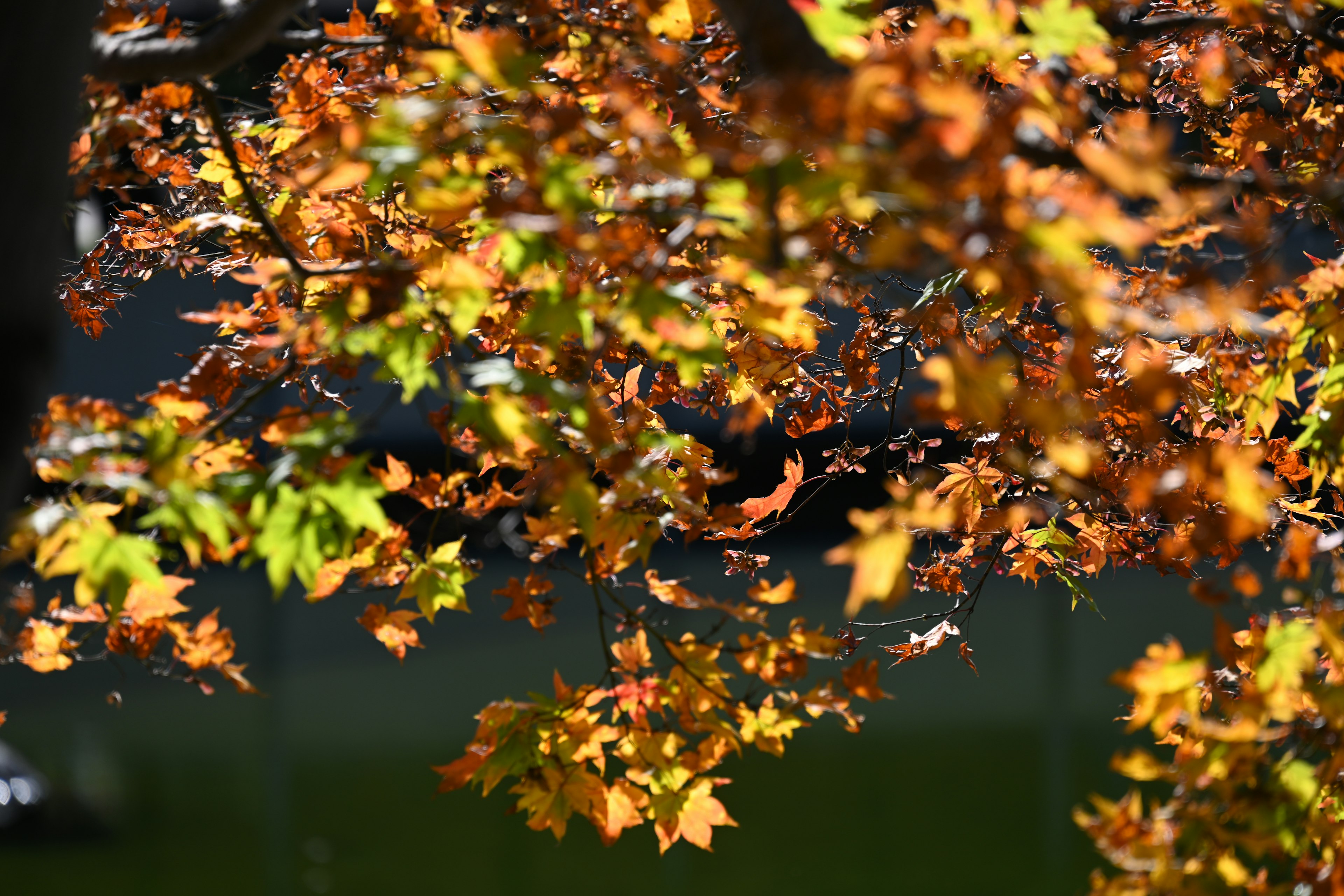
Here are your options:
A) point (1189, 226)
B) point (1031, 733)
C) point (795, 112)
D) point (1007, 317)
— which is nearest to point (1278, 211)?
point (1007, 317)

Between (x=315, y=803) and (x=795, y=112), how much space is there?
25.3 feet

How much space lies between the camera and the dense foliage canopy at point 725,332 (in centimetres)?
116

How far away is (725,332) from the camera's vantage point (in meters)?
2.99

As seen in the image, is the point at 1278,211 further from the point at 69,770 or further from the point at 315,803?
the point at 69,770

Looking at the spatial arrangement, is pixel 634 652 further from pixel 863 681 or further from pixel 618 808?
pixel 863 681

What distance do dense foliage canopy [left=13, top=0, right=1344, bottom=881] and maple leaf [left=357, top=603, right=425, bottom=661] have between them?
0.01m

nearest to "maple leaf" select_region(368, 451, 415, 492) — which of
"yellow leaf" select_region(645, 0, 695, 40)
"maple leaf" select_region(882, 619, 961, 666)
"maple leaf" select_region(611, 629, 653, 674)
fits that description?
"maple leaf" select_region(611, 629, 653, 674)

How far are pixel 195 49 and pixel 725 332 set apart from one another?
1.69 m

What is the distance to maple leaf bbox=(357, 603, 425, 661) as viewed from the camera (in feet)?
7.33

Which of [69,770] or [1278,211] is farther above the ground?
[1278,211]

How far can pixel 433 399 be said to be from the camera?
895 centimetres

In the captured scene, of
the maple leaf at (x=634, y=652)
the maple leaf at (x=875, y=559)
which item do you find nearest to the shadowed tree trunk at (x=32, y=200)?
the maple leaf at (x=875, y=559)

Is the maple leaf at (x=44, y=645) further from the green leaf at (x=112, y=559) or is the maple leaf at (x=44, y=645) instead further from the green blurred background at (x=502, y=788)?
the green blurred background at (x=502, y=788)

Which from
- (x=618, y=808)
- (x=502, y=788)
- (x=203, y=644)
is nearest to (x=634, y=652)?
(x=618, y=808)
